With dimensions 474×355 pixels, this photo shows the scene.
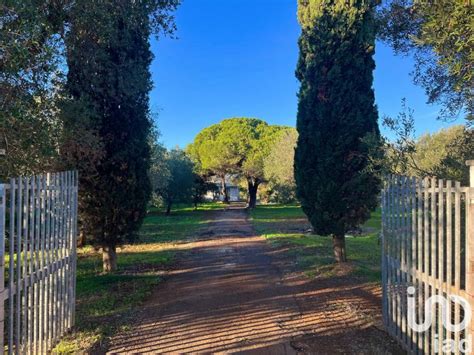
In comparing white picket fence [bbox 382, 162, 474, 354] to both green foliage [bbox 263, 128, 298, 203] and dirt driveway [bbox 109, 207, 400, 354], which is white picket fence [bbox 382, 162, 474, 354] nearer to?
dirt driveway [bbox 109, 207, 400, 354]

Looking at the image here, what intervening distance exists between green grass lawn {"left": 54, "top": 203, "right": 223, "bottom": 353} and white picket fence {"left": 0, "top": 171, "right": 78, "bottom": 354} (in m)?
0.37

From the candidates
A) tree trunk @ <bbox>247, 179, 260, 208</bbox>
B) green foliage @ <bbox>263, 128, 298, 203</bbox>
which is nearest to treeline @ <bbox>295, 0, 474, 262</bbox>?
green foliage @ <bbox>263, 128, 298, 203</bbox>

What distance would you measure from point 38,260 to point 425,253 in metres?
4.44

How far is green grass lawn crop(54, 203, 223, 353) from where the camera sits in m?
4.76

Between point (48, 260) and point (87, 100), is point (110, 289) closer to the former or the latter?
point (48, 260)

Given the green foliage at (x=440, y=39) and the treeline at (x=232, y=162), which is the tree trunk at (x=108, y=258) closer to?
the green foliage at (x=440, y=39)

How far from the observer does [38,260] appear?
156 inches

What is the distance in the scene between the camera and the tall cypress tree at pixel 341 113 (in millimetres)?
8562

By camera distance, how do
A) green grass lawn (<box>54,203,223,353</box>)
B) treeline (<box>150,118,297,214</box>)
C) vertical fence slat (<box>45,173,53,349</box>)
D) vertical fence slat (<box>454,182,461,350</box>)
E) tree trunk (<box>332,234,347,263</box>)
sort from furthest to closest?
treeline (<box>150,118,297,214</box>) → tree trunk (<box>332,234,347,263</box>) → green grass lawn (<box>54,203,223,353</box>) → vertical fence slat (<box>45,173,53,349</box>) → vertical fence slat (<box>454,182,461,350</box>)

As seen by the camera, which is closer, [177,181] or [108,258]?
[108,258]

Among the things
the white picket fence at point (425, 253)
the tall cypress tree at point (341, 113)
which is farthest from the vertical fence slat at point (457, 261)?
the tall cypress tree at point (341, 113)

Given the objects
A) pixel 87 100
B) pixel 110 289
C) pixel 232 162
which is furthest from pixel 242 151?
pixel 110 289

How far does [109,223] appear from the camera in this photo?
27.0 feet

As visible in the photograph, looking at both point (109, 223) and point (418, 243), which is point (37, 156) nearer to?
point (109, 223)
